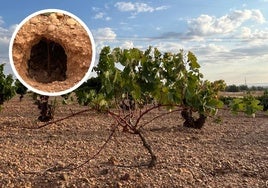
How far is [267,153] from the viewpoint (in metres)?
8.44

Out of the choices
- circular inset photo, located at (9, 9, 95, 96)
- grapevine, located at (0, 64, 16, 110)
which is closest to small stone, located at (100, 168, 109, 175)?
circular inset photo, located at (9, 9, 95, 96)

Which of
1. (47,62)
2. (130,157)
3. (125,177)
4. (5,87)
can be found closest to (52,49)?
(47,62)

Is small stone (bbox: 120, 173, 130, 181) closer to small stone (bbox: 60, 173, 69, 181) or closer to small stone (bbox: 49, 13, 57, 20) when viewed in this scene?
small stone (bbox: 60, 173, 69, 181)

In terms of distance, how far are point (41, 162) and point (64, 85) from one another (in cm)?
249

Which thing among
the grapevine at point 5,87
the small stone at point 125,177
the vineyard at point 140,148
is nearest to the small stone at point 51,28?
the vineyard at point 140,148

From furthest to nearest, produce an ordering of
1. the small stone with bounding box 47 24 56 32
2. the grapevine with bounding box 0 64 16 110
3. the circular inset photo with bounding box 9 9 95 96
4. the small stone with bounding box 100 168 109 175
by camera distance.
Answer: the grapevine with bounding box 0 64 16 110 → the small stone with bounding box 100 168 109 175 → the small stone with bounding box 47 24 56 32 → the circular inset photo with bounding box 9 9 95 96

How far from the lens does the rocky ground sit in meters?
6.28

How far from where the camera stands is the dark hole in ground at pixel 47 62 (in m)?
5.33

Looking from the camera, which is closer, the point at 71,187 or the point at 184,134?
the point at 71,187

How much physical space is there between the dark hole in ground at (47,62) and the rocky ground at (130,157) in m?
1.49

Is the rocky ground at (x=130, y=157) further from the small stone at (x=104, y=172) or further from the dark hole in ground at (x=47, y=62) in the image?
the dark hole in ground at (x=47, y=62)

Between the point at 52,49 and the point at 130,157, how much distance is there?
282 centimetres

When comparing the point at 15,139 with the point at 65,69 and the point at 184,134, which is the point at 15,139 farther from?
the point at 65,69

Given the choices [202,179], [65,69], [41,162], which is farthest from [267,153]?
[65,69]
